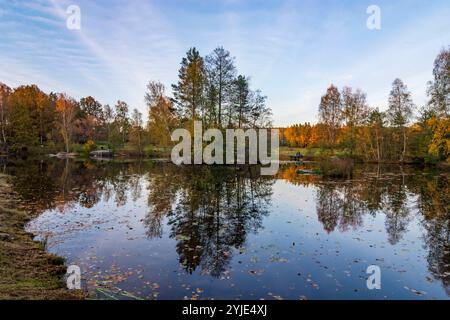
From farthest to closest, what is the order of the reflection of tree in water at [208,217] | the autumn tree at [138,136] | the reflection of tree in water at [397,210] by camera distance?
1. the autumn tree at [138,136]
2. the reflection of tree in water at [397,210]
3. the reflection of tree in water at [208,217]

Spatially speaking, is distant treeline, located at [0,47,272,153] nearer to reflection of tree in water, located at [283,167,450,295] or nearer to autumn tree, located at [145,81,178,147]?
autumn tree, located at [145,81,178,147]

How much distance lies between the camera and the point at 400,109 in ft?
152

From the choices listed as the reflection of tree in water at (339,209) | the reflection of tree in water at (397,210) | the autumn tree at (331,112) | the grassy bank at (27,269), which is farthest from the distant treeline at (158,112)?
the grassy bank at (27,269)

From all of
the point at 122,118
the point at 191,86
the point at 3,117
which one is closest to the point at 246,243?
the point at 191,86

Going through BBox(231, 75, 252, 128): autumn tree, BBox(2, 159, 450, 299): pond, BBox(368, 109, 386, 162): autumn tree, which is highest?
BBox(231, 75, 252, 128): autumn tree

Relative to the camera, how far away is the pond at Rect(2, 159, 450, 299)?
5.98 metres

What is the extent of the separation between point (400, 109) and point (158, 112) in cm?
4292

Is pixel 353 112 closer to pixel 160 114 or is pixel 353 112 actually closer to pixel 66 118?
pixel 160 114

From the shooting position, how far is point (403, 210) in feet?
44.5

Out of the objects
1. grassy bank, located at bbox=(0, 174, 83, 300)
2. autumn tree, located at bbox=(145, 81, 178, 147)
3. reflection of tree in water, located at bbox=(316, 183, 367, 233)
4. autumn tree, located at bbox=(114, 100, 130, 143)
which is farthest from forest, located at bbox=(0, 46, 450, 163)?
grassy bank, located at bbox=(0, 174, 83, 300)

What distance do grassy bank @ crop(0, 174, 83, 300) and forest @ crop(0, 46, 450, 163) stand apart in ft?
101

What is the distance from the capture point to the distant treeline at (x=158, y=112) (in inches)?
1551

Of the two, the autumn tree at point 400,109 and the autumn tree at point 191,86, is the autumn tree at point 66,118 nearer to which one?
the autumn tree at point 191,86

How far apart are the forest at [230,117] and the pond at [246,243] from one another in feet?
75.8
